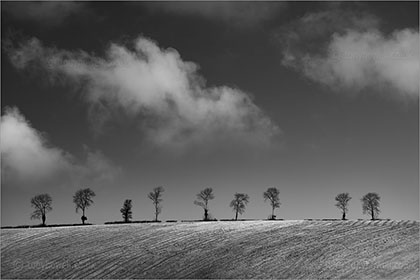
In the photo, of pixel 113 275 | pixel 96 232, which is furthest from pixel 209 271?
pixel 96 232

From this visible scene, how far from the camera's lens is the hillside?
51281 millimetres

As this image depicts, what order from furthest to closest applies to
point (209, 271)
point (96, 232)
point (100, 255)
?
point (96, 232)
point (100, 255)
point (209, 271)

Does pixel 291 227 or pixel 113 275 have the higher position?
pixel 291 227

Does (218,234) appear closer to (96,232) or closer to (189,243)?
(189,243)

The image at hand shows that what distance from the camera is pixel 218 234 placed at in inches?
2724

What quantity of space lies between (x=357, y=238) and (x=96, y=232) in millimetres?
39664

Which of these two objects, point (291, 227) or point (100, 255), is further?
point (291, 227)

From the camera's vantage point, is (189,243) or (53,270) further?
(189,243)

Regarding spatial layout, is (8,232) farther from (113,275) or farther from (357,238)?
(357,238)

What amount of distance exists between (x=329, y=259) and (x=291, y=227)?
1757cm

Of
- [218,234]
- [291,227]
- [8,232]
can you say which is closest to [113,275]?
[218,234]

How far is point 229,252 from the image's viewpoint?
5928cm

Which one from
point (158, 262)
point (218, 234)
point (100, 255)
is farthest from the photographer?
point (218, 234)

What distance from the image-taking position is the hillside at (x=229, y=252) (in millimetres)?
51281
